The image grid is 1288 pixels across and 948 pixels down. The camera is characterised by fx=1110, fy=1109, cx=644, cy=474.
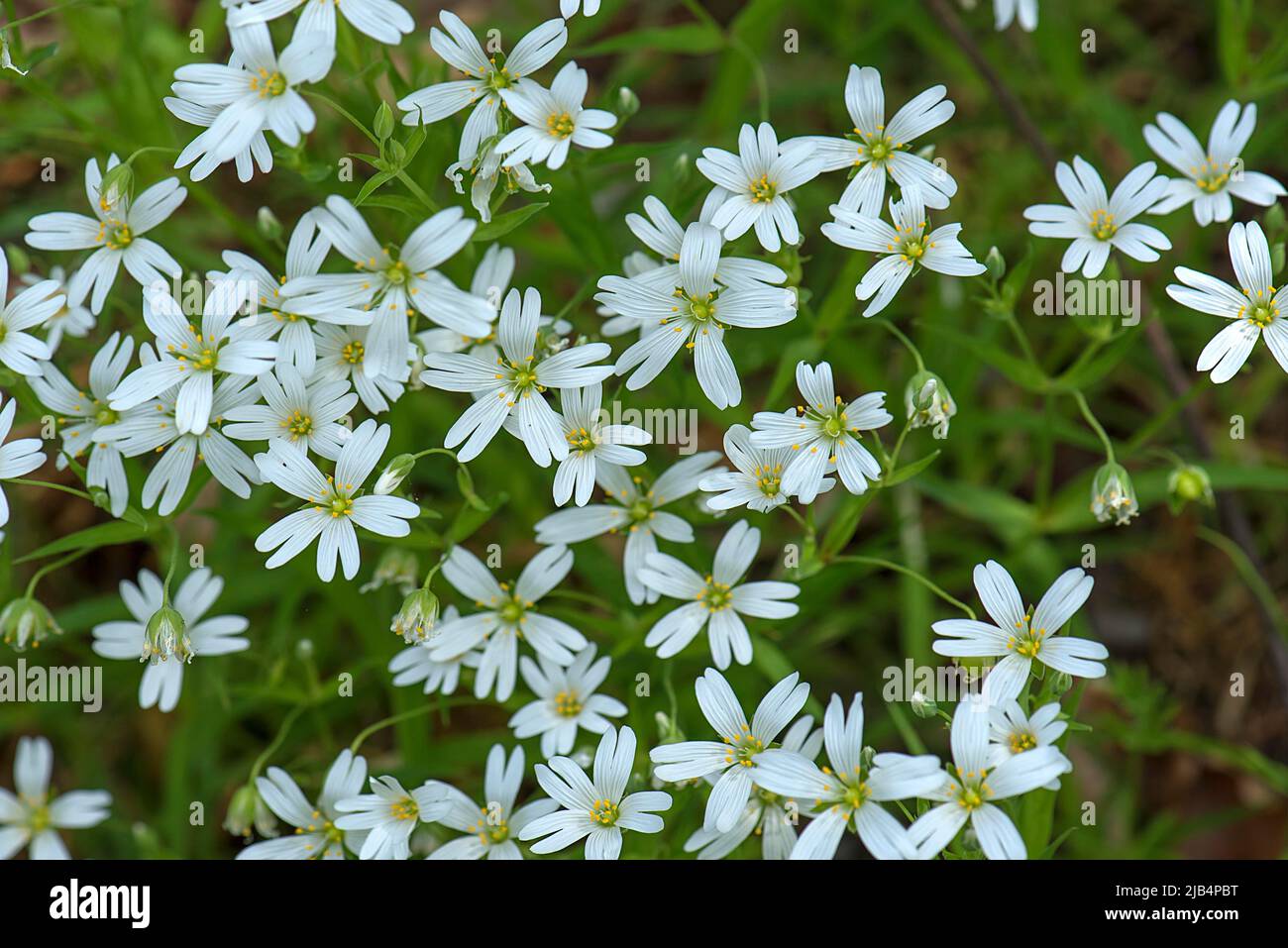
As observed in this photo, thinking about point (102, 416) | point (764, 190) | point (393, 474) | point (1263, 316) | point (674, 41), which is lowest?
point (393, 474)

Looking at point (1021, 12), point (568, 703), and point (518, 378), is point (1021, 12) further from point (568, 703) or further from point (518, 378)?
point (568, 703)

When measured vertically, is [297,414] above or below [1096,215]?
below

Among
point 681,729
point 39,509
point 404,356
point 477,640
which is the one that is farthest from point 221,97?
point 39,509

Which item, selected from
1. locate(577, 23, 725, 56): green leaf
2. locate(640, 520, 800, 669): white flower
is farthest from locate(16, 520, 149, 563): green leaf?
locate(577, 23, 725, 56): green leaf

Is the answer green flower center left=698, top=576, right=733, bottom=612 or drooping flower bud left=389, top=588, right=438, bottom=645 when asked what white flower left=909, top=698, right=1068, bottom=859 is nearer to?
green flower center left=698, top=576, right=733, bottom=612

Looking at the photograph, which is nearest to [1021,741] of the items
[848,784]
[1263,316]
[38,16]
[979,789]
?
[979,789]

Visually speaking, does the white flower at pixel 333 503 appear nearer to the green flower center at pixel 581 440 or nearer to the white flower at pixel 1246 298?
the green flower center at pixel 581 440
